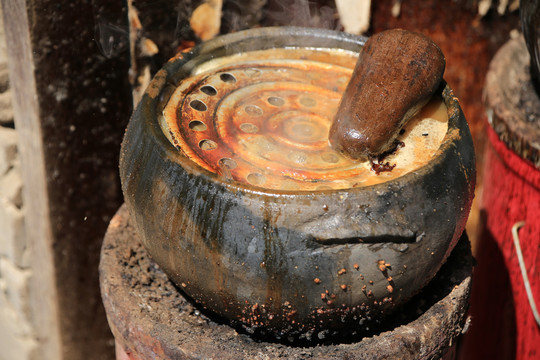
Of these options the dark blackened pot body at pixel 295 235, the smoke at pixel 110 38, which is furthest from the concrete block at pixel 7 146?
the dark blackened pot body at pixel 295 235

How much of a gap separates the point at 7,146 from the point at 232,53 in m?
1.15

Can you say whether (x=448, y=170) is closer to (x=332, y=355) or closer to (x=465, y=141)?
(x=465, y=141)

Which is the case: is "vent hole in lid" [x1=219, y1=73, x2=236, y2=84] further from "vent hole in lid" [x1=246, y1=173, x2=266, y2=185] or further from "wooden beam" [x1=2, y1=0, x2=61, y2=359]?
"wooden beam" [x1=2, y1=0, x2=61, y2=359]

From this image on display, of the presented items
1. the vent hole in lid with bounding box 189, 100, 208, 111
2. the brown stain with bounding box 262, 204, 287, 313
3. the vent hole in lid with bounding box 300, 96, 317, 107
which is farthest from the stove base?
the vent hole in lid with bounding box 300, 96, 317, 107

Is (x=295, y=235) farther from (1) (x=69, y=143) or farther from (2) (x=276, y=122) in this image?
(1) (x=69, y=143)

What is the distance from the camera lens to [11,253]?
2.97m

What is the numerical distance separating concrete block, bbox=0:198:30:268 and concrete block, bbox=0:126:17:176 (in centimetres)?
22

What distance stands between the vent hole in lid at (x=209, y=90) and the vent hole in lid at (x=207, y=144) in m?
0.23

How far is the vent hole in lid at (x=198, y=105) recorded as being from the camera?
189 centimetres

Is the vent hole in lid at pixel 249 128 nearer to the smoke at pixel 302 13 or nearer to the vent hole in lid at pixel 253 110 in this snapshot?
the vent hole in lid at pixel 253 110

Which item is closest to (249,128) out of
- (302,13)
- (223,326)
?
(223,326)

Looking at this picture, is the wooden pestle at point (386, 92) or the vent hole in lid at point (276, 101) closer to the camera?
the wooden pestle at point (386, 92)

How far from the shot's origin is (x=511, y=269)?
271 cm

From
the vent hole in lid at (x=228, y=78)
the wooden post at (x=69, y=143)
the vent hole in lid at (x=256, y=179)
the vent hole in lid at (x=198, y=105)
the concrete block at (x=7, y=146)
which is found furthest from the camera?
the concrete block at (x=7, y=146)
